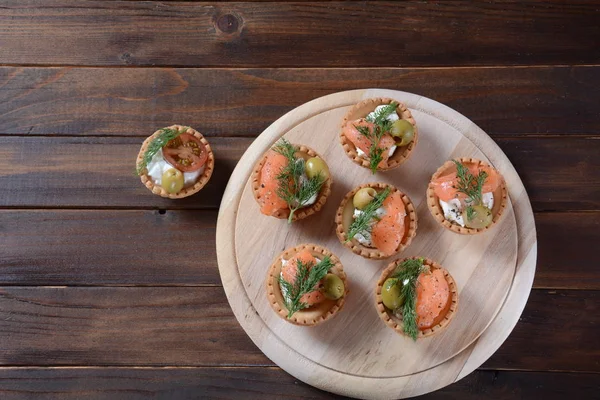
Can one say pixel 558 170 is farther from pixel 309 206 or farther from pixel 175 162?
pixel 175 162

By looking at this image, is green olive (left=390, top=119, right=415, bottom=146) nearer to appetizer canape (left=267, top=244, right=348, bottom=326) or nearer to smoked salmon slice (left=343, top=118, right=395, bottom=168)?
smoked salmon slice (left=343, top=118, right=395, bottom=168)

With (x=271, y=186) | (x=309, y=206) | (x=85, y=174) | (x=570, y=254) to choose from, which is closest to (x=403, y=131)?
(x=309, y=206)

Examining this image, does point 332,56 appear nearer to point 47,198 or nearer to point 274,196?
point 274,196

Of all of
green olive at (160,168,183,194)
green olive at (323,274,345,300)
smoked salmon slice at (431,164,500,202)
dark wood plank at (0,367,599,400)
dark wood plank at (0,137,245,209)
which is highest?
smoked salmon slice at (431,164,500,202)

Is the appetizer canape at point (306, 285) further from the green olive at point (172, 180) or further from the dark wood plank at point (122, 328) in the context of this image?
the green olive at point (172, 180)

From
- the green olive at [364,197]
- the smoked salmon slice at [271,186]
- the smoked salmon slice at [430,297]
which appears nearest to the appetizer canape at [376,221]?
the green olive at [364,197]

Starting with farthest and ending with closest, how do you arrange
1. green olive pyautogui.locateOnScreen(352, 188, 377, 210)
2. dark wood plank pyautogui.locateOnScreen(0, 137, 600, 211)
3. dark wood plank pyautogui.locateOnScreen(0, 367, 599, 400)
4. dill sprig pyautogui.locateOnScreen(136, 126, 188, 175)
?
dark wood plank pyautogui.locateOnScreen(0, 137, 600, 211) < dark wood plank pyautogui.locateOnScreen(0, 367, 599, 400) < dill sprig pyautogui.locateOnScreen(136, 126, 188, 175) < green olive pyautogui.locateOnScreen(352, 188, 377, 210)

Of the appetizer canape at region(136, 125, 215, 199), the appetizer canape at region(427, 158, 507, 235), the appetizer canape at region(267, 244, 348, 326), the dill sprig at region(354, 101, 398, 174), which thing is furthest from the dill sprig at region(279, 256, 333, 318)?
the appetizer canape at region(136, 125, 215, 199)
